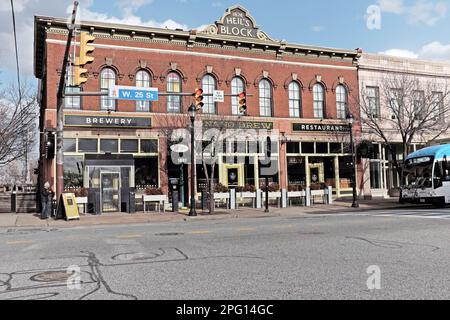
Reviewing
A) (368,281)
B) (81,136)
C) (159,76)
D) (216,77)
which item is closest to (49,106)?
(81,136)

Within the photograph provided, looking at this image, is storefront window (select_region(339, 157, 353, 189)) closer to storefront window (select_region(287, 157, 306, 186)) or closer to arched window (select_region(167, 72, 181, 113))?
storefront window (select_region(287, 157, 306, 186))

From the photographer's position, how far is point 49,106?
76.6 ft

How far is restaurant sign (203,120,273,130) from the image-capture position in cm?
2526

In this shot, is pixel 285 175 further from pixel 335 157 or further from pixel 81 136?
pixel 81 136

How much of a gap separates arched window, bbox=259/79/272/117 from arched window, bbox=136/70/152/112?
7244 mm

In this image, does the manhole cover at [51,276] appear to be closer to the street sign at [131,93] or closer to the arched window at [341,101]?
the street sign at [131,93]

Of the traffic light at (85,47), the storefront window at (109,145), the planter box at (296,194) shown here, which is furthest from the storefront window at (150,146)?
the traffic light at (85,47)

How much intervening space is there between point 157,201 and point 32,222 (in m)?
7.03

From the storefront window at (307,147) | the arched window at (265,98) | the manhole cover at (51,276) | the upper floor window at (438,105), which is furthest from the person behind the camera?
the upper floor window at (438,105)

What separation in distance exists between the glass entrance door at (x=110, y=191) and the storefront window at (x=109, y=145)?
1.99m

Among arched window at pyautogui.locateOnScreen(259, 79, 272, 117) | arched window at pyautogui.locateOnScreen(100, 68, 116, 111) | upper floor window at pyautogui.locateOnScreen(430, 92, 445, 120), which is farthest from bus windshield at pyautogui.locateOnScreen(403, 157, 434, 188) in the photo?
arched window at pyautogui.locateOnScreen(100, 68, 116, 111)

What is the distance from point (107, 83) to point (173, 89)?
3.82 meters

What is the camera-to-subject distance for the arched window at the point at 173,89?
2630cm
